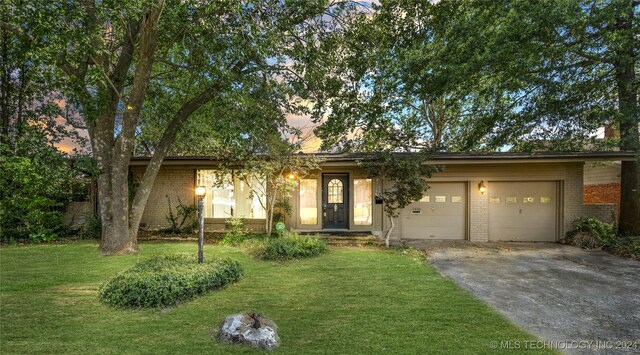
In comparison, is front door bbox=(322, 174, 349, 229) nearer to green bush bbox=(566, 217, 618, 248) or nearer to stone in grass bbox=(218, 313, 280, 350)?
green bush bbox=(566, 217, 618, 248)

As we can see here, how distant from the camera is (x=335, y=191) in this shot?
37.9 feet

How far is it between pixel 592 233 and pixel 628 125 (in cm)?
333

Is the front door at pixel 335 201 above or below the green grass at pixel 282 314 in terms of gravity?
above

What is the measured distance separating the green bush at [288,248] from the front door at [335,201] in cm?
287

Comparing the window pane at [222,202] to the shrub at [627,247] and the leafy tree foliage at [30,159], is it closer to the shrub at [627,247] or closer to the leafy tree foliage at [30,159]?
the leafy tree foliage at [30,159]

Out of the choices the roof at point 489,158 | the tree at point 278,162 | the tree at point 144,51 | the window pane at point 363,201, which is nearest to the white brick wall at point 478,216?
the roof at point 489,158

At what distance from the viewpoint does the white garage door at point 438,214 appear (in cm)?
1105

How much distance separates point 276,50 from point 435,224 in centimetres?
790

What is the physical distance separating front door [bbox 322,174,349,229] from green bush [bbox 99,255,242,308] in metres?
6.00

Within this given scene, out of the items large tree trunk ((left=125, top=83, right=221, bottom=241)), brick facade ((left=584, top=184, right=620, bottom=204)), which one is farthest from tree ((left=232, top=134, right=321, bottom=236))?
brick facade ((left=584, top=184, right=620, bottom=204))

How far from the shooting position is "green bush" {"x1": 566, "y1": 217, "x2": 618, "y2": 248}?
30.8 feet

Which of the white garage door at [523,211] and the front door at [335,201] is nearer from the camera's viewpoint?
the white garage door at [523,211]

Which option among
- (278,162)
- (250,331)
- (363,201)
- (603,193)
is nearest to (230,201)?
(278,162)

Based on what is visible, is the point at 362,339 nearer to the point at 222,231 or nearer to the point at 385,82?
the point at 385,82
